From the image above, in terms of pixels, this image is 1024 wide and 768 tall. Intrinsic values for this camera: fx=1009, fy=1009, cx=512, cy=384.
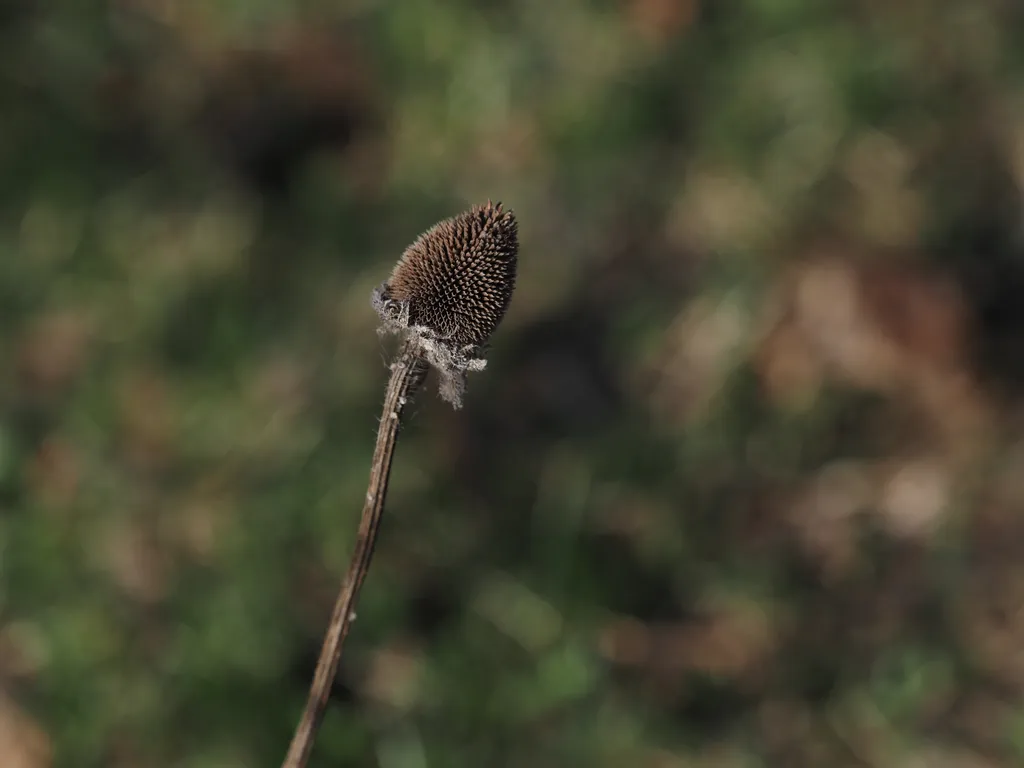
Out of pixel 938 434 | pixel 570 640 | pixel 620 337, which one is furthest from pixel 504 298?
pixel 938 434

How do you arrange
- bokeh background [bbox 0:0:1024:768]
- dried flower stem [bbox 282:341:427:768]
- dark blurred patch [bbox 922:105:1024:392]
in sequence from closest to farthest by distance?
dried flower stem [bbox 282:341:427:768]
bokeh background [bbox 0:0:1024:768]
dark blurred patch [bbox 922:105:1024:392]

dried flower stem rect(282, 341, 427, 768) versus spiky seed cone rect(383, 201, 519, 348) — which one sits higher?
spiky seed cone rect(383, 201, 519, 348)

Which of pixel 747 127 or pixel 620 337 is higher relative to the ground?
pixel 747 127

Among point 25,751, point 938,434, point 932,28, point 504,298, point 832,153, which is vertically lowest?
point 25,751

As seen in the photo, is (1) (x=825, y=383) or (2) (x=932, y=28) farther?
(2) (x=932, y=28)

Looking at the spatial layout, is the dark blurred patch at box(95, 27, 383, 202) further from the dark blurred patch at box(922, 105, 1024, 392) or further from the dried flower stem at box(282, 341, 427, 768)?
the dried flower stem at box(282, 341, 427, 768)

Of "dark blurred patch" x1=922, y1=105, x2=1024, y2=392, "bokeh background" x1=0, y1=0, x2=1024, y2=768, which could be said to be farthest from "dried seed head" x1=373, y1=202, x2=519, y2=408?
"dark blurred patch" x1=922, y1=105, x2=1024, y2=392

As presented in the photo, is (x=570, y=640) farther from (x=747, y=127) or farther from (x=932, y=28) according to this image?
(x=932, y=28)
